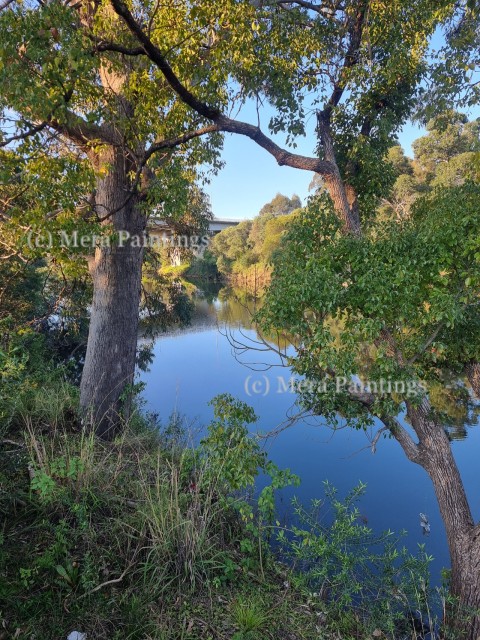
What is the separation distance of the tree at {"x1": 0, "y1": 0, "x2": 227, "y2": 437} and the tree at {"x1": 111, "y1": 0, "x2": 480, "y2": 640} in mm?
416

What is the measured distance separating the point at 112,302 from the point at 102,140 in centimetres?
203

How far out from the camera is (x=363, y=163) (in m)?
5.56

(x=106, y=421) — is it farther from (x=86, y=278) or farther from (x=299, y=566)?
(x=86, y=278)

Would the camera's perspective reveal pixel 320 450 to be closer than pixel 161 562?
No

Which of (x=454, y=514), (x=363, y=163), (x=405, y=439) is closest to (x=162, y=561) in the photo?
(x=405, y=439)

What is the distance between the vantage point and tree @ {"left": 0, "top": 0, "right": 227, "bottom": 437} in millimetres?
2975

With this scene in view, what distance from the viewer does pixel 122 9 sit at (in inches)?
124

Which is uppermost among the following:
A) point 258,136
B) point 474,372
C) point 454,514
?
point 258,136

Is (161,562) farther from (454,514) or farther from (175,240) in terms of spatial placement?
(175,240)

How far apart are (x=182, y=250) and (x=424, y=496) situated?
10050 millimetres

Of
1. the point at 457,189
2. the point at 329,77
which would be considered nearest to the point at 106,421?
the point at 457,189
